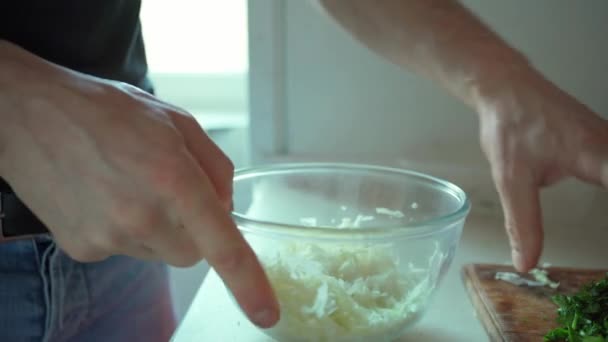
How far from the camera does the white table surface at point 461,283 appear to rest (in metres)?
0.58

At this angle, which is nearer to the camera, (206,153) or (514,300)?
(206,153)

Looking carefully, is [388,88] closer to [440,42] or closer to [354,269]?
[440,42]

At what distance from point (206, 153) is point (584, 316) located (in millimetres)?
395

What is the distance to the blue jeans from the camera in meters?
0.58

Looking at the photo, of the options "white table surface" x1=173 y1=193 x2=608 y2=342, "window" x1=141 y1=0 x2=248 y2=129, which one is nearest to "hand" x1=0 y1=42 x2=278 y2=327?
"white table surface" x1=173 y1=193 x2=608 y2=342

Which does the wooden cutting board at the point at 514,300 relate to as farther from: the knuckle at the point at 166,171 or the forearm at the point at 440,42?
the knuckle at the point at 166,171

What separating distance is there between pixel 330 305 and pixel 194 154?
0.60ft

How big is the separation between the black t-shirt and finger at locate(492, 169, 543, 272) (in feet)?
1.37

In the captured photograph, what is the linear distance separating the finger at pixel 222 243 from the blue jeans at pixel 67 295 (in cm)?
30

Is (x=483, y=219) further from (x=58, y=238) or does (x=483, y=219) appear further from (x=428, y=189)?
(x=58, y=238)

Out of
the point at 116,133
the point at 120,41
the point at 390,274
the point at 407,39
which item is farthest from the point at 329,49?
the point at 116,133

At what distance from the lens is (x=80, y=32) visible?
Result: 58 centimetres

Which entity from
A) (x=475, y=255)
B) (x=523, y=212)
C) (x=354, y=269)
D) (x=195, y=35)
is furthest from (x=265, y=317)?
(x=195, y=35)

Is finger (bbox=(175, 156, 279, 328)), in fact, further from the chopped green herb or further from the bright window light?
the bright window light
